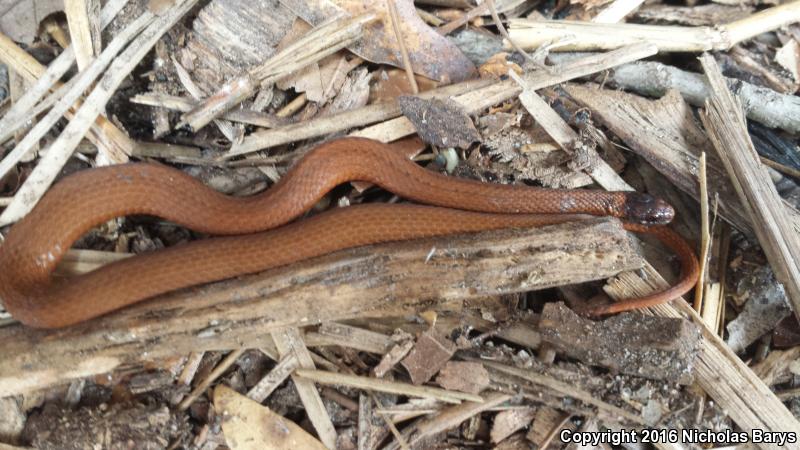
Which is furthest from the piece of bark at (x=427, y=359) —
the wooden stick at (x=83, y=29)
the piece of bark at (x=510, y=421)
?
the wooden stick at (x=83, y=29)

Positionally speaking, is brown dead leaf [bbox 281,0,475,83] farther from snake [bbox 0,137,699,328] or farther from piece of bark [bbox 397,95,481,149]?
snake [bbox 0,137,699,328]

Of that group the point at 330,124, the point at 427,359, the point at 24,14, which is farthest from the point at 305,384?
the point at 24,14

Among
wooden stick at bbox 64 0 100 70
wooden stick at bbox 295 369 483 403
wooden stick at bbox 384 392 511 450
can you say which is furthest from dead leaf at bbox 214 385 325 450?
wooden stick at bbox 64 0 100 70

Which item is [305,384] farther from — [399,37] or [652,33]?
[652,33]

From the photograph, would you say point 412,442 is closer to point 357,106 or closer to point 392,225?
point 392,225

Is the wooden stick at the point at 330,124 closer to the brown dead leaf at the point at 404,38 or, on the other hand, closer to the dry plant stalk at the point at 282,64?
the brown dead leaf at the point at 404,38
